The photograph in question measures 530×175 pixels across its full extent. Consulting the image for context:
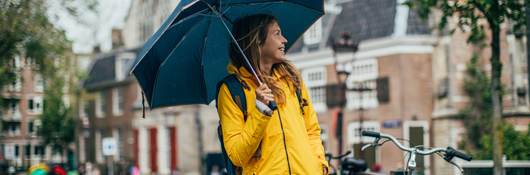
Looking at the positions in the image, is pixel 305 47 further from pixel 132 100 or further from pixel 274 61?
pixel 274 61

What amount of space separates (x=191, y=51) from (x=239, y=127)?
1.15 m

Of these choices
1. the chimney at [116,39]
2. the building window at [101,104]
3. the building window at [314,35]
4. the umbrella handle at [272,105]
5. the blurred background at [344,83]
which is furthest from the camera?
the chimney at [116,39]

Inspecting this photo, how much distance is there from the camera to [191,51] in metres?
5.55

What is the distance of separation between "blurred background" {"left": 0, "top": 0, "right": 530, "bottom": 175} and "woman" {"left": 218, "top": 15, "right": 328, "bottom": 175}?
3.16 metres

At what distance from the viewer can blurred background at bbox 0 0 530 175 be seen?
16219 mm

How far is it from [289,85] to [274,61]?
15cm

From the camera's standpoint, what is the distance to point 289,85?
4.71 meters

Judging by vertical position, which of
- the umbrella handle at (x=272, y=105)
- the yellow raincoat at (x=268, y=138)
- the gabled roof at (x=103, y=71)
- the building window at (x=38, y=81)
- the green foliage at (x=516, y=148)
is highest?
the gabled roof at (x=103, y=71)

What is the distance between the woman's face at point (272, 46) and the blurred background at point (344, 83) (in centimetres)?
322

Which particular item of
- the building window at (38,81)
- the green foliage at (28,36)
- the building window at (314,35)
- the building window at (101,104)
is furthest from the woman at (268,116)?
the building window at (101,104)

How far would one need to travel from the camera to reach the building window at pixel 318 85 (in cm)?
3700

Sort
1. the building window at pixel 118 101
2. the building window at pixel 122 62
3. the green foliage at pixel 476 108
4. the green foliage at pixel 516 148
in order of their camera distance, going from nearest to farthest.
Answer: the green foliage at pixel 516 148 < the green foliage at pixel 476 108 < the building window at pixel 118 101 < the building window at pixel 122 62

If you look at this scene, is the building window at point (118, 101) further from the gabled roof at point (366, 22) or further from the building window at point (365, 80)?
the building window at point (365, 80)

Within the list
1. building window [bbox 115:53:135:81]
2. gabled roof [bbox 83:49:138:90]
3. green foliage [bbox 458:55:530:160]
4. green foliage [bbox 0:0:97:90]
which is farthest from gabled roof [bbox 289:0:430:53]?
gabled roof [bbox 83:49:138:90]
